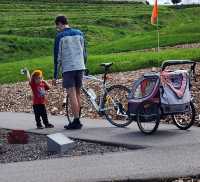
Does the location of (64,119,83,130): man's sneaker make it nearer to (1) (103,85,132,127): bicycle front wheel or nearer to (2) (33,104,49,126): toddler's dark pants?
(1) (103,85,132,127): bicycle front wheel

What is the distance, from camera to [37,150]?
10.3 m

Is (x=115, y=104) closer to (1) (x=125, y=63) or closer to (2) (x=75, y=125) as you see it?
(2) (x=75, y=125)

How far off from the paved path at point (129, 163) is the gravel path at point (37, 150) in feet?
0.91

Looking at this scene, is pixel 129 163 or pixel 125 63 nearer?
pixel 129 163

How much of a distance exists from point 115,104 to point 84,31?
34.3 meters

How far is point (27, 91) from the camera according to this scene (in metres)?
18.1

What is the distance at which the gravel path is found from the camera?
9.84 meters

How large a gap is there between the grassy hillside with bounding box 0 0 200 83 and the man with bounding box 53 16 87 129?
905 centimetres

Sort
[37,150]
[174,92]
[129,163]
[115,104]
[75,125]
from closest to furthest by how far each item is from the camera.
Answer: [129,163] < [37,150] < [174,92] < [75,125] < [115,104]

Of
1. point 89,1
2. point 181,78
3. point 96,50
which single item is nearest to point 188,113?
point 181,78

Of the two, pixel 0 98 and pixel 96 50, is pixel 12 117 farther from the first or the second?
pixel 96 50

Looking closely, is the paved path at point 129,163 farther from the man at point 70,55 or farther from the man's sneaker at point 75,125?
the man at point 70,55

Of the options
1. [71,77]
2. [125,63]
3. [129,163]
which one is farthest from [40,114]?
[125,63]

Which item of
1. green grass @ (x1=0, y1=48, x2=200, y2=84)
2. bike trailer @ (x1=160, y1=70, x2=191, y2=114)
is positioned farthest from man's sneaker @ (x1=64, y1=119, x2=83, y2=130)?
green grass @ (x1=0, y1=48, x2=200, y2=84)
